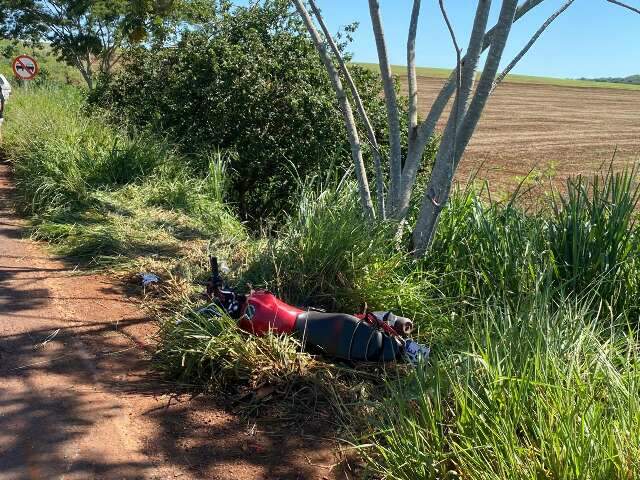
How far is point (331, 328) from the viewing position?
156 inches

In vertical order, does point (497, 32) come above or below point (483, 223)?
above

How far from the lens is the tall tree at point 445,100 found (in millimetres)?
4598

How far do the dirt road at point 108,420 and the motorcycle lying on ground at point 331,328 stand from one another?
0.58 meters

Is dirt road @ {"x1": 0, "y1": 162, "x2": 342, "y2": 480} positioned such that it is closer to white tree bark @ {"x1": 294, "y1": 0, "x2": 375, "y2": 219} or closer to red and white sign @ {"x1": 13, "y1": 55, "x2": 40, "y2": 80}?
white tree bark @ {"x1": 294, "y1": 0, "x2": 375, "y2": 219}

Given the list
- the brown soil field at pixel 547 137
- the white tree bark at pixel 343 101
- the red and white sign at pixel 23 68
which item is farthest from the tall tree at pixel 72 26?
the white tree bark at pixel 343 101

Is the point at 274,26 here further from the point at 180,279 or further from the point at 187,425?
the point at 187,425

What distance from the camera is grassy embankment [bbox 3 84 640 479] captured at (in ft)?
8.82

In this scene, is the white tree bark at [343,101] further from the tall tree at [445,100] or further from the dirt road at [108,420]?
the dirt road at [108,420]

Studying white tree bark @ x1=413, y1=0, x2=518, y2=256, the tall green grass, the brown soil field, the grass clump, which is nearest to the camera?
the grass clump

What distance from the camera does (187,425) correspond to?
11.3 feet

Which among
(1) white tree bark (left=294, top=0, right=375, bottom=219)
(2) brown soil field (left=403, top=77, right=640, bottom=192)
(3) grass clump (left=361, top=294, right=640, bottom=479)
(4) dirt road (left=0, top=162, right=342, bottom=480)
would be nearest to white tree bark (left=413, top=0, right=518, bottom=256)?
(1) white tree bark (left=294, top=0, right=375, bottom=219)

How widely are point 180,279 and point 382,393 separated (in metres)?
2.27

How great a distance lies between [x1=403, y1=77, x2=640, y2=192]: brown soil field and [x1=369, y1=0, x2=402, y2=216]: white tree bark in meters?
2.00

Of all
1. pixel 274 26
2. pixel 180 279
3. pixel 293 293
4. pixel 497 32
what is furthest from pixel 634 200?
pixel 274 26
